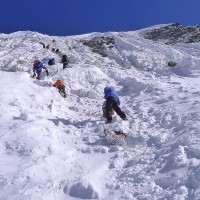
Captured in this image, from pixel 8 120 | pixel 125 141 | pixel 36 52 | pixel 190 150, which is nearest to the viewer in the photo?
pixel 190 150

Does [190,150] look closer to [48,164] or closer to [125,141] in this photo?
[125,141]

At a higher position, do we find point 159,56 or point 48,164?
point 48,164

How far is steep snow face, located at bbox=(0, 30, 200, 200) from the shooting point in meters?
9.40

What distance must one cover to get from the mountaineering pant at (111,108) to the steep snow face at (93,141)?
21 centimetres

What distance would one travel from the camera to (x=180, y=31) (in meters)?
51.0

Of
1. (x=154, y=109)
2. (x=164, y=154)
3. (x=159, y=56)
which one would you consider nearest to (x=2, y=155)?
(x=164, y=154)

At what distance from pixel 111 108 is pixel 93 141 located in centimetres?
273

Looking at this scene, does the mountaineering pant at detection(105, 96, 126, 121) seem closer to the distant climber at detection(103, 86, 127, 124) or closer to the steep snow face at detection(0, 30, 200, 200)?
the distant climber at detection(103, 86, 127, 124)

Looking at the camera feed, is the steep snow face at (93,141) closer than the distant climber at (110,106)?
Yes

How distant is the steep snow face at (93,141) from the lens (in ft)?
30.8

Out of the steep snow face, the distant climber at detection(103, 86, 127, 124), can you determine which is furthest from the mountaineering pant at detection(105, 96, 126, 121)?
the steep snow face

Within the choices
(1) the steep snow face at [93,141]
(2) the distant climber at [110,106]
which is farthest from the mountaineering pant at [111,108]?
(1) the steep snow face at [93,141]

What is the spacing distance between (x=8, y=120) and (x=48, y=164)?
3571mm

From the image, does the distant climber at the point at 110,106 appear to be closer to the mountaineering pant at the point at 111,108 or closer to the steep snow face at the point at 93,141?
the mountaineering pant at the point at 111,108
